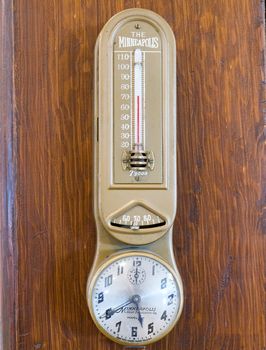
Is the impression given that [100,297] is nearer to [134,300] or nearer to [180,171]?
[134,300]

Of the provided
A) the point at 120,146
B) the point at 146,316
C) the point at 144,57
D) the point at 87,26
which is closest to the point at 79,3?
the point at 87,26

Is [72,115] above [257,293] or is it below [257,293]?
above

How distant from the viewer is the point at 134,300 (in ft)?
2.36

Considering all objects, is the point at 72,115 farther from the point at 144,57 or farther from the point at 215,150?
the point at 215,150

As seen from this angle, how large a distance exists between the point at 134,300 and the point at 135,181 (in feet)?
0.67

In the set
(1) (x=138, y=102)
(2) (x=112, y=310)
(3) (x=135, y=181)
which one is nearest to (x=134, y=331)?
(2) (x=112, y=310)

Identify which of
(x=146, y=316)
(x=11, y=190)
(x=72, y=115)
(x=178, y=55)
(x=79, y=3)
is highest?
(x=79, y=3)

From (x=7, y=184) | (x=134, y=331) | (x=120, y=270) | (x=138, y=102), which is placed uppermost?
(x=138, y=102)

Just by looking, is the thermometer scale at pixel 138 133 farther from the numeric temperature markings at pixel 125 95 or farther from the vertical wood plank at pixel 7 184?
the vertical wood plank at pixel 7 184

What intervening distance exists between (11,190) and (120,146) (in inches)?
9.2

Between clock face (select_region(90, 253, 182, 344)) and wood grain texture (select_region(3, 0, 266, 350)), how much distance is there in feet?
0.27

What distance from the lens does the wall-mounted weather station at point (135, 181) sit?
73 cm

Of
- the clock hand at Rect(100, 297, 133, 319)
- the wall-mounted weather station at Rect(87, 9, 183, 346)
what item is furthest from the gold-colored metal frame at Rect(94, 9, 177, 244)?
the clock hand at Rect(100, 297, 133, 319)

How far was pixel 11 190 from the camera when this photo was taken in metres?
0.80
